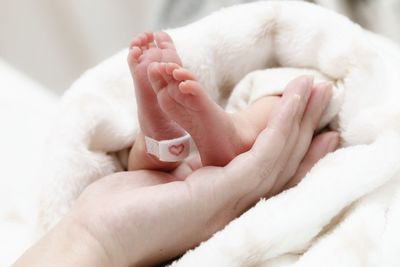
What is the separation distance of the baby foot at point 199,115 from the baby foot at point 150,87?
41mm

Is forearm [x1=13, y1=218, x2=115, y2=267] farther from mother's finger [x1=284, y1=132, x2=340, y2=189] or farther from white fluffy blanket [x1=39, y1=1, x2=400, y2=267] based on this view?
mother's finger [x1=284, y1=132, x2=340, y2=189]

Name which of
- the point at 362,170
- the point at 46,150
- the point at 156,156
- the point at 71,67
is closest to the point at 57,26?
the point at 71,67

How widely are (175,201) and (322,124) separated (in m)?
0.24

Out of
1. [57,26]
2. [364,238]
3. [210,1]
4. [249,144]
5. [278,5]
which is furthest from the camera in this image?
[57,26]

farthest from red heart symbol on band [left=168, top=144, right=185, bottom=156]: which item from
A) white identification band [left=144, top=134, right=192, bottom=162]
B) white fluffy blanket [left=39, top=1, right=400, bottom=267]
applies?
white fluffy blanket [left=39, top=1, right=400, bottom=267]

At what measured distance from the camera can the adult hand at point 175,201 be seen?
52cm

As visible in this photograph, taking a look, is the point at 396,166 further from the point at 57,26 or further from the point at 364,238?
the point at 57,26

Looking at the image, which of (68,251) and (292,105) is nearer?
(68,251)

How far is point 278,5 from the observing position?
0.75 m

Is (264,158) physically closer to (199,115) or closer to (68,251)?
(199,115)

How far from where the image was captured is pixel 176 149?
59 centimetres

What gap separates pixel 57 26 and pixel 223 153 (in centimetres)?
98

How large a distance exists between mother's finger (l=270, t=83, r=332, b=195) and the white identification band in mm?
109

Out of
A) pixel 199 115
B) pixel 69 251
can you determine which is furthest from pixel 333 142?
pixel 69 251
